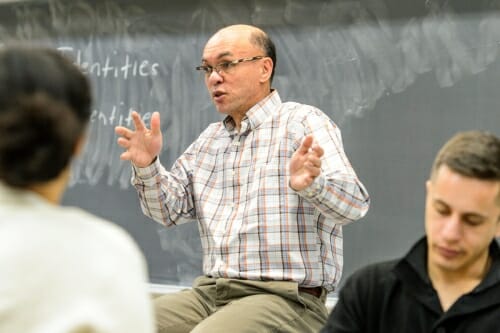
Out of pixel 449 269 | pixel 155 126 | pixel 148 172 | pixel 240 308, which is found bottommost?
pixel 240 308

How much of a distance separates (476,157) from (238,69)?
1.16 m

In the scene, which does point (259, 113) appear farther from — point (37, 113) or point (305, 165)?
point (37, 113)

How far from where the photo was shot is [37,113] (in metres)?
0.88

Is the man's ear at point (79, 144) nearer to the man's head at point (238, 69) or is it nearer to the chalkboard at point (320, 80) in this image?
the man's head at point (238, 69)

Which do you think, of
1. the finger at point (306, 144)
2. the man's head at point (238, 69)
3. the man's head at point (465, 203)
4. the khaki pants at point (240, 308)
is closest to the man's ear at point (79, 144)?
the man's head at point (465, 203)

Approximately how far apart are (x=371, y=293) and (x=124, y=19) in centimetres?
208

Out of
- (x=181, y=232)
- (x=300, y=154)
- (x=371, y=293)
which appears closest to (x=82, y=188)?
(x=181, y=232)

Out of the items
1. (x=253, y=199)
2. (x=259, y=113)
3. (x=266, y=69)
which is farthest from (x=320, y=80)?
(x=253, y=199)

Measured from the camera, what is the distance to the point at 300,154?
1951 millimetres

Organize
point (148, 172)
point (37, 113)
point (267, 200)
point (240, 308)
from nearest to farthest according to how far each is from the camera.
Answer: point (37, 113)
point (240, 308)
point (267, 200)
point (148, 172)

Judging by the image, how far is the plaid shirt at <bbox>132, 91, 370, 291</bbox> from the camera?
2.13 m

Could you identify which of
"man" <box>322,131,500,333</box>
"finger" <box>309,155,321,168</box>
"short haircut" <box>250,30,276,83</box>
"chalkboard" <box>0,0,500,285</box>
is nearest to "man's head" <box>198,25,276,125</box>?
"short haircut" <box>250,30,276,83</box>

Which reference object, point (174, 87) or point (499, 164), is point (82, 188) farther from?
point (499, 164)

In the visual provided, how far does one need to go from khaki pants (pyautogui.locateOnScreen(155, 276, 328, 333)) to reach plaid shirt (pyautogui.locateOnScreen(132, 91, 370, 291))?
0.04 metres
